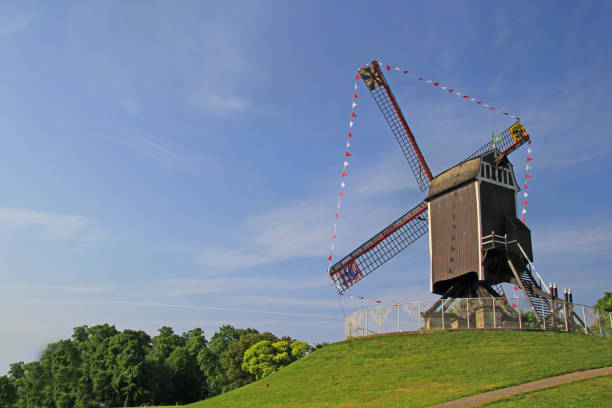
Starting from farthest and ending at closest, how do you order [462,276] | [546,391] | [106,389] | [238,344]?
[238,344] < [106,389] < [462,276] < [546,391]

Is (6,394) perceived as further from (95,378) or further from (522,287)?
(522,287)

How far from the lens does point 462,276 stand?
33.8 meters

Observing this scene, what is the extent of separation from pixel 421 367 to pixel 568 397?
771 cm

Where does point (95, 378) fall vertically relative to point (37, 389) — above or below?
above

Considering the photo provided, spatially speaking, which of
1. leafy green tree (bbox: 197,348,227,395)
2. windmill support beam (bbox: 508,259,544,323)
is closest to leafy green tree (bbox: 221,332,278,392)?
leafy green tree (bbox: 197,348,227,395)

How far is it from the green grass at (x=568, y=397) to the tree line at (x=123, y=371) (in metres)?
48.8

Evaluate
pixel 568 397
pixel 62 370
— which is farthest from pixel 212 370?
pixel 568 397

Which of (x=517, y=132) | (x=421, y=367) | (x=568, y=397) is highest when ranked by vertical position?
(x=517, y=132)

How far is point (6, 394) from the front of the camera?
65312 millimetres

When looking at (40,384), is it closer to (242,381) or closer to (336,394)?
(242,381)

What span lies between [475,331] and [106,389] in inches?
1800

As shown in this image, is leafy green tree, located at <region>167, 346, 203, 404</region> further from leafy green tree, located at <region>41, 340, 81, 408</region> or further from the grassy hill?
the grassy hill

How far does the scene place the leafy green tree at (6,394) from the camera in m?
64.7

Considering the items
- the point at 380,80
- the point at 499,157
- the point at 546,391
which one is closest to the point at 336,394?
the point at 546,391
